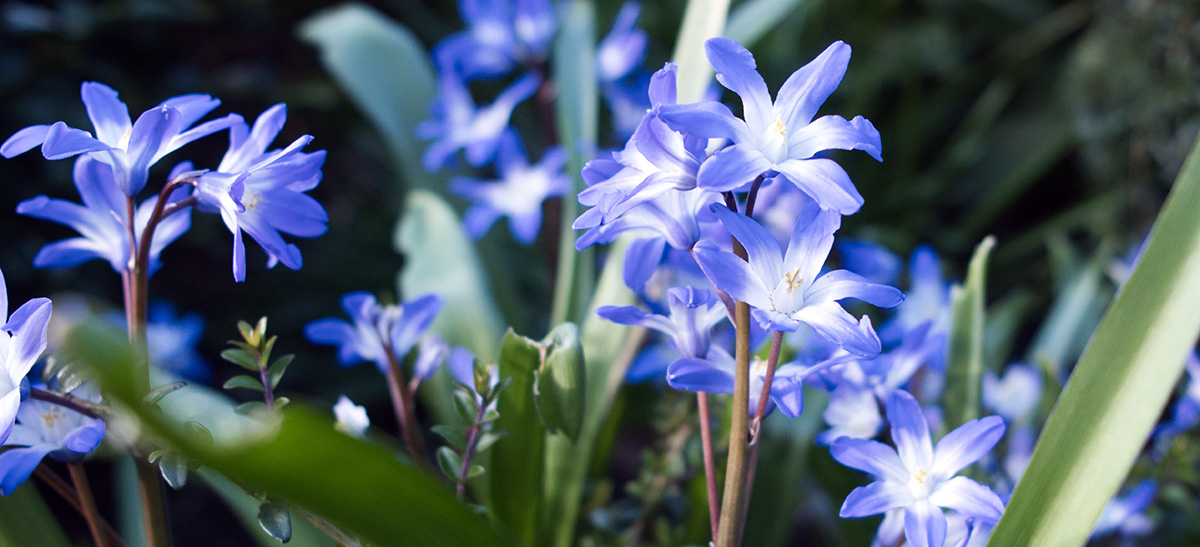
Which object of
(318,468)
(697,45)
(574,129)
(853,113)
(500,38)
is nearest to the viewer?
(318,468)

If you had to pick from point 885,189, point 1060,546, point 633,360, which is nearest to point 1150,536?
point 1060,546

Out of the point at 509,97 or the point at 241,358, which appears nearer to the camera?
the point at 241,358

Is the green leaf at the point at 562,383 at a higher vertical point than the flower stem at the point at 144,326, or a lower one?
higher

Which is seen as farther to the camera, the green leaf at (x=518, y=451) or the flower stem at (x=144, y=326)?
the green leaf at (x=518, y=451)

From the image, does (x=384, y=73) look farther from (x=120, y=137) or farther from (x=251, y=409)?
(x=251, y=409)

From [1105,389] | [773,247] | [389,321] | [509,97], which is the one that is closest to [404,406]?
[389,321]

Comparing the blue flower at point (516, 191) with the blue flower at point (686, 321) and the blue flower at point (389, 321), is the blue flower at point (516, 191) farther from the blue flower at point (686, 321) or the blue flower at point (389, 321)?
the blue flower at point (686, 321)

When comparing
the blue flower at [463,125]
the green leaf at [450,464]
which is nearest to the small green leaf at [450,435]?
the green leaf at [450,464]

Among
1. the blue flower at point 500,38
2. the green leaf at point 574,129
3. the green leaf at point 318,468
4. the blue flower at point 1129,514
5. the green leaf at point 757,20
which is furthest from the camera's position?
the blue flower at point 500,38
